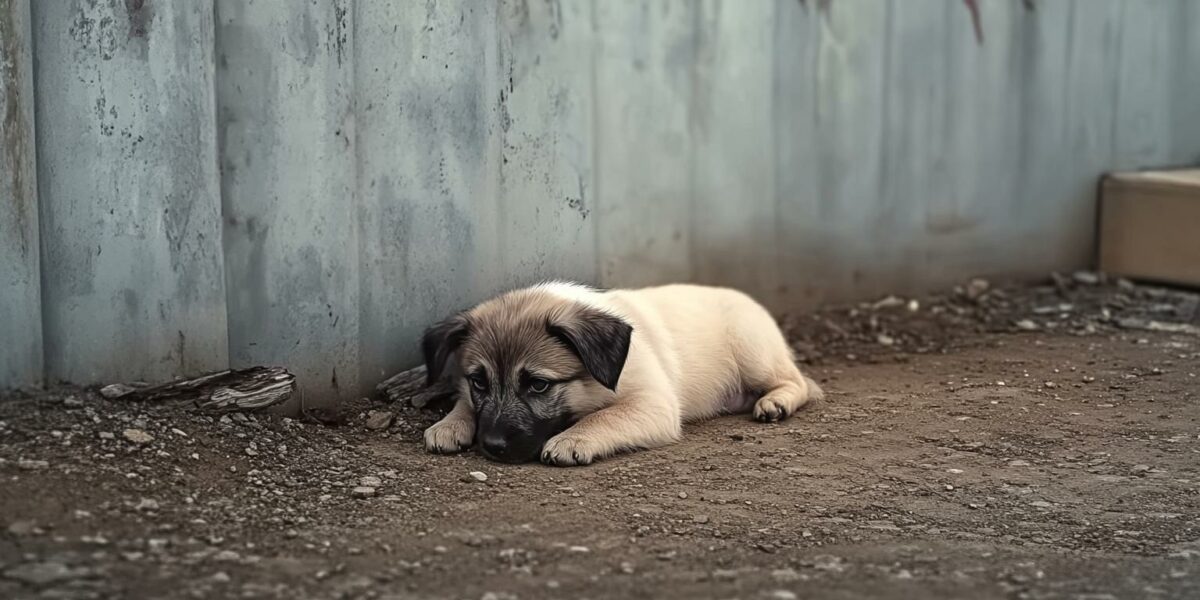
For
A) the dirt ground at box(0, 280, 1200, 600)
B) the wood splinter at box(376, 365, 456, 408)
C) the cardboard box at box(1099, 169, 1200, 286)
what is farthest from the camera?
the cardboard box at box(1099, 169, 1200, 286)


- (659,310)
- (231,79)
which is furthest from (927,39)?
(231,79)

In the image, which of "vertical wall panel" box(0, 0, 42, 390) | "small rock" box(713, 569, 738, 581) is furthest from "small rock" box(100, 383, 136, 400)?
"small rock" box(713, 569, 738, 581)

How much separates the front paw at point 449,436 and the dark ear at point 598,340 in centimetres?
49

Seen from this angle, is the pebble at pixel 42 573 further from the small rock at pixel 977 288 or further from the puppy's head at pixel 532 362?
the small rock at pixel 977 288

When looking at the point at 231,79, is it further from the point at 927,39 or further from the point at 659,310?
the point at 927,39

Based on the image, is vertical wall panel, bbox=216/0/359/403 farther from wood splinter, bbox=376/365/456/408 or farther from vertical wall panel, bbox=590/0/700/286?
vertical wall panel, bbox=590/0/700/286

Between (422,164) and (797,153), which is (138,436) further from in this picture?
(797,153)

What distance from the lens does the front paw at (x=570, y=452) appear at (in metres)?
5.33

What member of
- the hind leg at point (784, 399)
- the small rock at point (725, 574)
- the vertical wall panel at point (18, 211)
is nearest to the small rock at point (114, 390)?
the vertical wall panel at point (18, 211)

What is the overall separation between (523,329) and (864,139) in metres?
2.93

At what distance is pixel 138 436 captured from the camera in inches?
194

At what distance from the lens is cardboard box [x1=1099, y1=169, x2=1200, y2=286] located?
28.2ft

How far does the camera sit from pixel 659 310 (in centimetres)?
636

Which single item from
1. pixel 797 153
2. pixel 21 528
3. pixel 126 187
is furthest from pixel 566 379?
pixel 797 153
